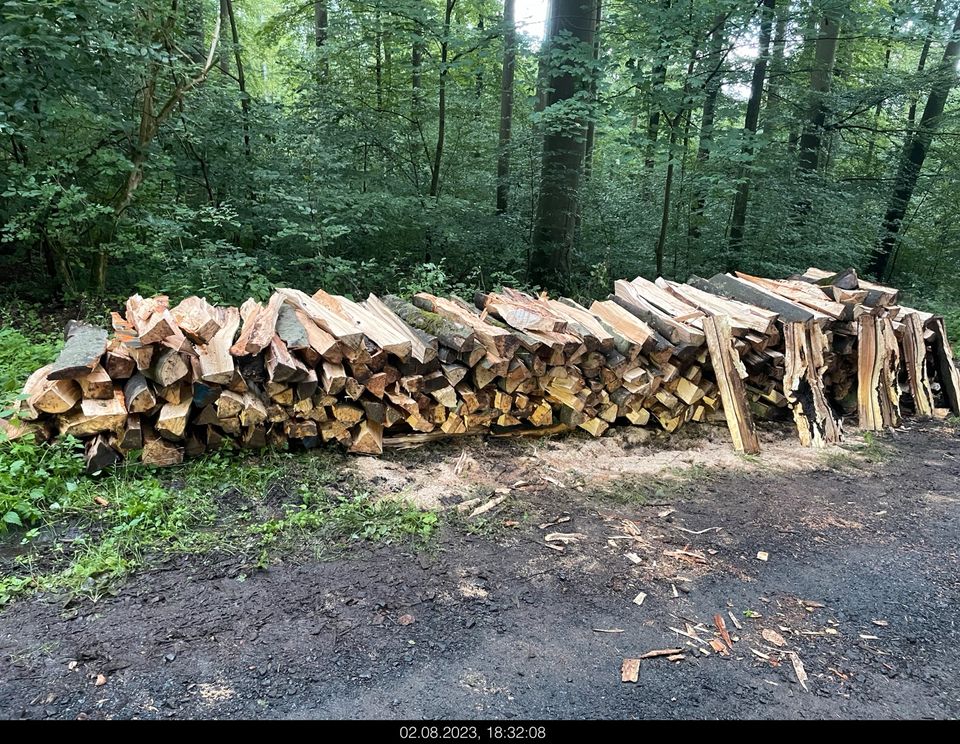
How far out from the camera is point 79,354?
391cm

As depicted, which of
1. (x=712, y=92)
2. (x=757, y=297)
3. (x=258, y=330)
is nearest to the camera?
(x=258, y=330)

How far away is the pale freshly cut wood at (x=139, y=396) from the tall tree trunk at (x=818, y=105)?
433 inches

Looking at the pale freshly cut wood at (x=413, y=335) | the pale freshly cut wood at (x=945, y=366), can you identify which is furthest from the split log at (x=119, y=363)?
the pale freshly cut wood at (x=945, y=366)

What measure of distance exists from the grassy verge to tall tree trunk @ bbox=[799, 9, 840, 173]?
10.4 metres

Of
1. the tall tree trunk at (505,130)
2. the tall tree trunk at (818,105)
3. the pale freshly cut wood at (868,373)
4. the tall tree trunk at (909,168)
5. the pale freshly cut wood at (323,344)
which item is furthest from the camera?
the tall tree trunk at (909,168)

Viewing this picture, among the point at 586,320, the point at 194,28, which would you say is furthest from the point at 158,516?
the point at 194,28

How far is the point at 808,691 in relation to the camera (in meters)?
2.47

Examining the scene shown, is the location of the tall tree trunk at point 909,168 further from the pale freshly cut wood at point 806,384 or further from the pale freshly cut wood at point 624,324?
the pale freshly cut wood at point 624,324

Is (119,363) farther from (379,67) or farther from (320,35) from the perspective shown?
(320,35)

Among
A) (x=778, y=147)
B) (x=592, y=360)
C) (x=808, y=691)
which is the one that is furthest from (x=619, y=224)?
(x=808, y=691)

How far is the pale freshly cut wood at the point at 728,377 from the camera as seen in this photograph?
536 centimetres

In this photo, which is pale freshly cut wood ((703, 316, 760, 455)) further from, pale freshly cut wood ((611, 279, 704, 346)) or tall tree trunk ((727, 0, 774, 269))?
tall tree trunk ((727, 0, 774, 269))

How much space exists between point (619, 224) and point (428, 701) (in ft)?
30.4
